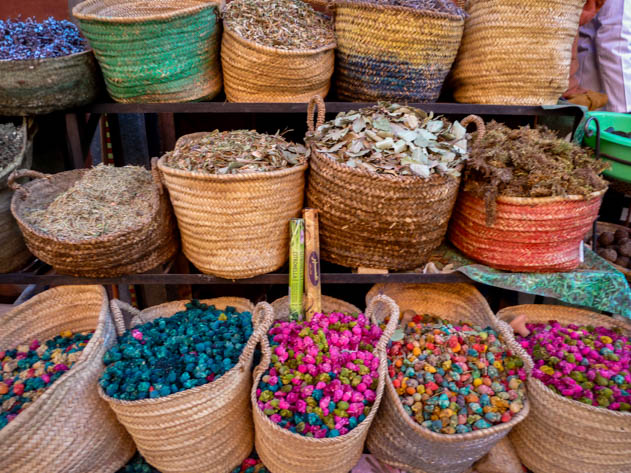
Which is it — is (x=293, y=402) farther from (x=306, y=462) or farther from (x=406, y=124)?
(x=406, y=124)

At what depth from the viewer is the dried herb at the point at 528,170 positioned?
147 cm

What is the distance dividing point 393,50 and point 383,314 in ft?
3.57

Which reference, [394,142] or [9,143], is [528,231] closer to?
[394,142]

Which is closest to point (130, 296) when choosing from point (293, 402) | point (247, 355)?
point (247, 355)

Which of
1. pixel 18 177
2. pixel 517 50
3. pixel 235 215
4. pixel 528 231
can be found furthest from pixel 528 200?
pixel 18 177

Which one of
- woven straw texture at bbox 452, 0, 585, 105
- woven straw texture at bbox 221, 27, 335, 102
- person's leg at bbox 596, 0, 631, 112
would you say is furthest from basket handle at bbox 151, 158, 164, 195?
person's leg at bbox 596, 0, 631, 112

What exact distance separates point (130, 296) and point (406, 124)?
1.90m

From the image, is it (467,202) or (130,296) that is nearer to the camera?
(467,202)

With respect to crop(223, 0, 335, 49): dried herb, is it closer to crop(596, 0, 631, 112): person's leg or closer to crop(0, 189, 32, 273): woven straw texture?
crop(0, 189, 32, 273): woven straw texture

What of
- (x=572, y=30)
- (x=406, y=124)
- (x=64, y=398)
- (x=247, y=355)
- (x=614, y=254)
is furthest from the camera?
(x=614, y=254)

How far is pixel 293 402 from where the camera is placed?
1.38 meters

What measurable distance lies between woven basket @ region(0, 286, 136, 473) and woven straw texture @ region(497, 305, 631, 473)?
150 centimetres

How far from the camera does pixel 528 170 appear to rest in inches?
59.7

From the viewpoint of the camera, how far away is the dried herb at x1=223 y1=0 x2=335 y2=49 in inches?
63.3
